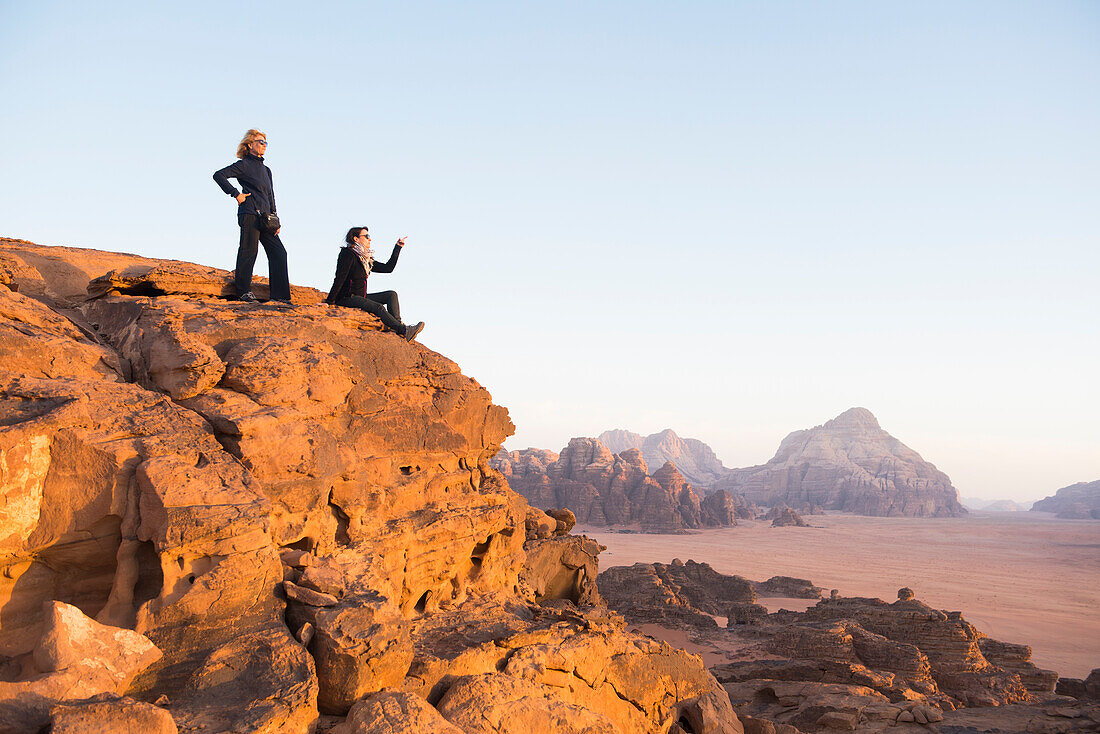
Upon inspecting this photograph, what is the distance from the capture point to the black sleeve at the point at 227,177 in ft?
20.9

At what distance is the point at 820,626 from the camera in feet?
49.2

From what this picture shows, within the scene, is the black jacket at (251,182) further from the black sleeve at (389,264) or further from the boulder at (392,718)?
the boulder at (392,718)

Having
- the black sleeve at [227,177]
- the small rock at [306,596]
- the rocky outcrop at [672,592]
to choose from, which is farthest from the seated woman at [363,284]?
the rocky outcrop at [672,592]

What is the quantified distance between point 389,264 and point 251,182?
72.2 inches

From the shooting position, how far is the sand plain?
22.3 meters

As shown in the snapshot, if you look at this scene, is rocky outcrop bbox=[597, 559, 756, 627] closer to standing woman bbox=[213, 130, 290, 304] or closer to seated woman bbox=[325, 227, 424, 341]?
seated woman bbox=[325, 227, 424, 341]

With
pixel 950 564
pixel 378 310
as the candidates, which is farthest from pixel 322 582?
pixel 950 564

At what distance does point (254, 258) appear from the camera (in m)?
6.98

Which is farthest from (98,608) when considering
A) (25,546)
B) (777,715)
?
(777,715)

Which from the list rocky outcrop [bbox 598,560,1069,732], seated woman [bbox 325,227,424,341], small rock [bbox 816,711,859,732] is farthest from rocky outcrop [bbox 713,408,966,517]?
seated woman [bbox 325,227,424,341]

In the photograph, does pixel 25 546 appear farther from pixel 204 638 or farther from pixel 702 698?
pixel 702 698

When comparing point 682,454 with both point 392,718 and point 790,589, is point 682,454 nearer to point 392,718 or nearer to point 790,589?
point 790,589

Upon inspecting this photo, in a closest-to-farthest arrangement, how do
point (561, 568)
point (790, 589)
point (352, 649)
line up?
point (352, 649) < point (561, 568) < point (790, 589)

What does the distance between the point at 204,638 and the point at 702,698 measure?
5.31 metres
